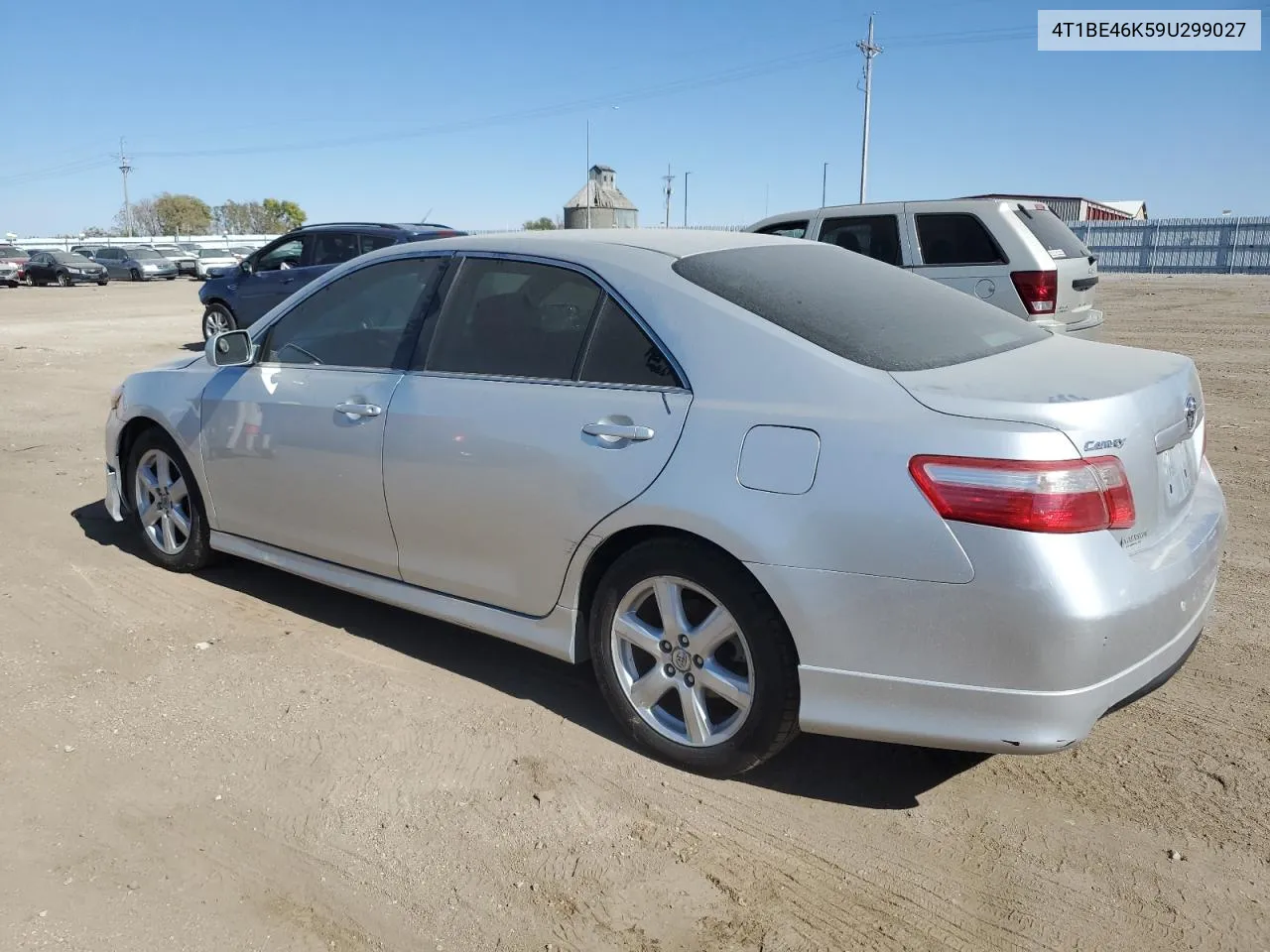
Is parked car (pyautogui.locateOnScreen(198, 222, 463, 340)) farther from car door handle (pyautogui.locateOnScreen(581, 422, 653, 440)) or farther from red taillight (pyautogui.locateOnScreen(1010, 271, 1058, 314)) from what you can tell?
car door handle (pyautogui.locateOnScreen(581, 422, 653, 440))

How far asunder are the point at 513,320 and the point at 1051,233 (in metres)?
7.28

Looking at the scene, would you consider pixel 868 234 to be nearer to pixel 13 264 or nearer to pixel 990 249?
pixel 990 249

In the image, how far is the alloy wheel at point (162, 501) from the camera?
505cm

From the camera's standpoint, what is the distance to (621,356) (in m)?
3.41

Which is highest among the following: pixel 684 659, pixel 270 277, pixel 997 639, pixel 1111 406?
pixel 270 277

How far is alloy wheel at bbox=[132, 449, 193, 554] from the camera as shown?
199 inches

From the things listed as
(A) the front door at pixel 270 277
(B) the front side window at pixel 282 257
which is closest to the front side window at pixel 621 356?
(A) the front door at pixel 270 277

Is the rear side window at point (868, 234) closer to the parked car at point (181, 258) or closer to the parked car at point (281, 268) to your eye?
the parked car at point (281, 268)

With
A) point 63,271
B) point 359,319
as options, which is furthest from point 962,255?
point 63,271

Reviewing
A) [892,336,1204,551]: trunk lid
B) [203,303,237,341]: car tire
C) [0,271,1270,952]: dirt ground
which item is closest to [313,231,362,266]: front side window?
[203,303,237,341]: car tire

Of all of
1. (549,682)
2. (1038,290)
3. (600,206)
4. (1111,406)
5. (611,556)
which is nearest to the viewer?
(1111,406)

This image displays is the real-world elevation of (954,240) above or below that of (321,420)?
above

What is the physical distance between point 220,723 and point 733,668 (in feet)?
5.95

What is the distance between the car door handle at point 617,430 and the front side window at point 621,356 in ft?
0.52
